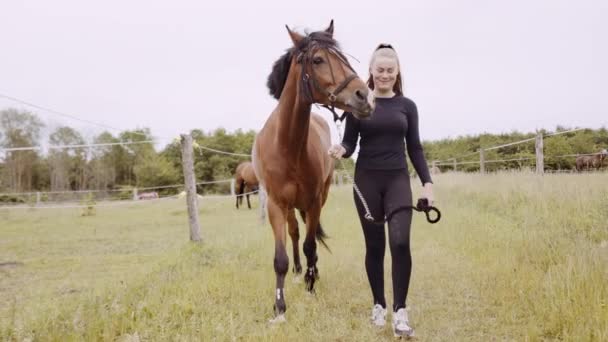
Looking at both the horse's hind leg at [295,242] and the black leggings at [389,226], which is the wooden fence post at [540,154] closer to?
the horse's hind leg at [295,242]

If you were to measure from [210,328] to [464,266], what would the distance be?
2.92 metres

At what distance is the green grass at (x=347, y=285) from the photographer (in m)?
2.56

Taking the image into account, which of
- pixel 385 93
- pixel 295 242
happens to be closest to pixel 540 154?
pixel 295 242

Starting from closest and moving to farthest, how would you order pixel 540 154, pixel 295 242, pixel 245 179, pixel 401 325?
pixel 401 325 < pixel 295 242 < pixel 540 154 < pixel 245 179

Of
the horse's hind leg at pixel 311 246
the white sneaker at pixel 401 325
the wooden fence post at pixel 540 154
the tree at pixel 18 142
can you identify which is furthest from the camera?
the tree at pixel 18 142

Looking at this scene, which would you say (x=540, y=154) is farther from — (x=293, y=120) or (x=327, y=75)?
(x=327, y=75)

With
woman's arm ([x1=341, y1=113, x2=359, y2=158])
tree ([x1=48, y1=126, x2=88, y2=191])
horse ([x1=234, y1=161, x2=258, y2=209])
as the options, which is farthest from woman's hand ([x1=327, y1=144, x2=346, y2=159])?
tree ([x1=48, y1=126, x2=88, y2=191])

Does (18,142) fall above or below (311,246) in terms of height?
above

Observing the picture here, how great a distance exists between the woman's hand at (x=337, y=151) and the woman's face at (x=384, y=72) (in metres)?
0.52

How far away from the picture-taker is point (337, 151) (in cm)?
265

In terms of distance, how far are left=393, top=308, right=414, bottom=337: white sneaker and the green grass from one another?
0.40 ft

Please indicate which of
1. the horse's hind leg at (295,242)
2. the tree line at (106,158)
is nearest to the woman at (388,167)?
the horse's hind leg at (295,242)

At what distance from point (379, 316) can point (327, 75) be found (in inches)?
71.0

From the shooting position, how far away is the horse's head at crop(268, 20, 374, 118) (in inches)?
95.9
